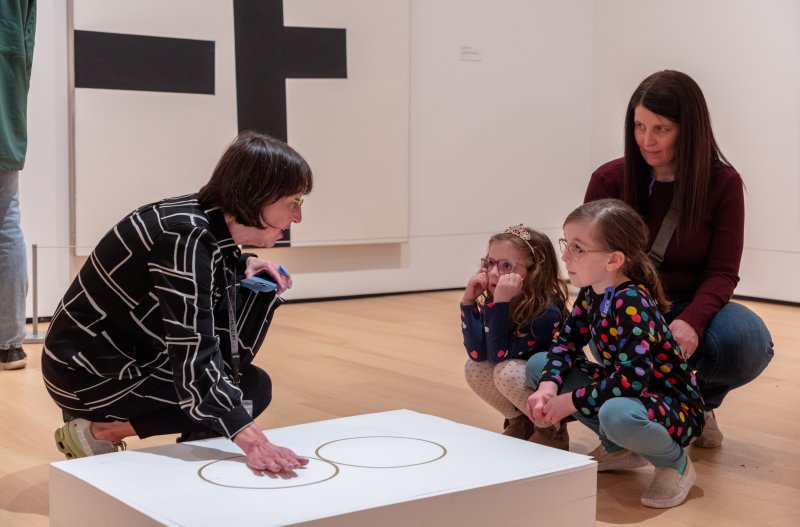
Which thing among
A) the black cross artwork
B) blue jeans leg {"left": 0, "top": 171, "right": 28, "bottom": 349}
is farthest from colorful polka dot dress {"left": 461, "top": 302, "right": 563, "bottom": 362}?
the black cross artwork

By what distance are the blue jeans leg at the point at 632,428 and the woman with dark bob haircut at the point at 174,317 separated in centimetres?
58

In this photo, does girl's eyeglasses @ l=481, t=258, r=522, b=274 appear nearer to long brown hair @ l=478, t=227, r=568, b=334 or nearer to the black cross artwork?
long brown hair @ l=478, t=227, r=568, b=334

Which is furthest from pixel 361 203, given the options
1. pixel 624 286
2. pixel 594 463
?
pixel 594 463

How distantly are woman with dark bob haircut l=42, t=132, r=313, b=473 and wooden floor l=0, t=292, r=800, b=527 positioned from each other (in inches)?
9.2

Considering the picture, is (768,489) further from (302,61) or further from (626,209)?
(302,61)

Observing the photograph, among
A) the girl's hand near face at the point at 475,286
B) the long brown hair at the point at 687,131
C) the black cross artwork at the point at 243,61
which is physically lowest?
the girl's hand near face at the point at 475,286

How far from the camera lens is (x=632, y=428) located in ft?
5.83

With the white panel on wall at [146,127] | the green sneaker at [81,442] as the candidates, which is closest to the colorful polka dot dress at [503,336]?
the green sneaker at [81,442]

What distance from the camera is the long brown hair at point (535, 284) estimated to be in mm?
2166

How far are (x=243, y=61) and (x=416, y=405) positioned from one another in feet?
7.07

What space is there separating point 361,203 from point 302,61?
2.24ft

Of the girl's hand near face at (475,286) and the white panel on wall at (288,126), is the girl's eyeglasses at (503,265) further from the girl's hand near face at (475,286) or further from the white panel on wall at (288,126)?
the white panel on wall at (288,126)

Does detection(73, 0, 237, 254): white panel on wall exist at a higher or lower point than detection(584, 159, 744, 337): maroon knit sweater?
higher

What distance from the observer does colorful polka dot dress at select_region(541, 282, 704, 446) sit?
5.99ft
